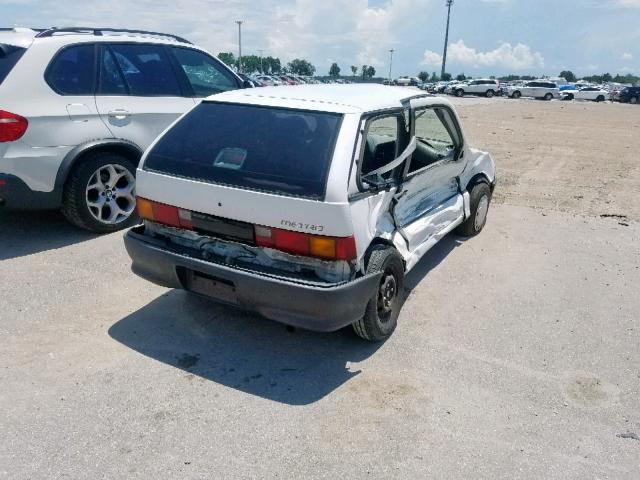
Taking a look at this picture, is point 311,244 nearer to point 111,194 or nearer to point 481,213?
point 111,194

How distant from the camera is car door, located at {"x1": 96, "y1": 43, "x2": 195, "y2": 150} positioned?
519 cm

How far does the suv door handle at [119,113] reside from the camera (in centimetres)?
517

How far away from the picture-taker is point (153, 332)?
3.59m

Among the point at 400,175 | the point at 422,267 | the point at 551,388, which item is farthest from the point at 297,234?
the point at 422,267

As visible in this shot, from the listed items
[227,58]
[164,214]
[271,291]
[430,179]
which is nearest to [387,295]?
[271,291]

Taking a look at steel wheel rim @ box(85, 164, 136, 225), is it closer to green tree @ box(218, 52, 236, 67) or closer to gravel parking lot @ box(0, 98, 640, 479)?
gravel parking lot @ box(0, 98, 640, 479)

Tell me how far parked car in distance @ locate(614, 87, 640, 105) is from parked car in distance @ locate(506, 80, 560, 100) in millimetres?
5260

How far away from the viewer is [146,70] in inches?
220

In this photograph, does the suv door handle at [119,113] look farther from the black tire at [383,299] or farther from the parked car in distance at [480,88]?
the parked car in distance at [480,88]

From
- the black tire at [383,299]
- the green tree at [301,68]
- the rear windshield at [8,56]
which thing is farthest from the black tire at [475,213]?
the green tree at [301,68]

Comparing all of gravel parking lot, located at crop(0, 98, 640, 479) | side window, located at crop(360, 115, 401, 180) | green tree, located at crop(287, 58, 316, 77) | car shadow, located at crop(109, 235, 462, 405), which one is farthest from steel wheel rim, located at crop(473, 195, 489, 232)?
green tree, located at crop(287, 58, 316, 77)

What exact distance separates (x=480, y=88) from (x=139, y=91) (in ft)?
152

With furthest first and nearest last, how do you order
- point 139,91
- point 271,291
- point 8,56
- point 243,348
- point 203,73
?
point 203,73 < point 139,91 < point 8,56 < point 243,348 < point 271,291

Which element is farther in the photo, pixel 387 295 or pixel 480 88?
pixel 480 88
